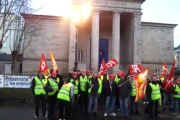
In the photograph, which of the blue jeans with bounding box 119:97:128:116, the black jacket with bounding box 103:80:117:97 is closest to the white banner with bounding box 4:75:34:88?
the black jacket with bounding box 103:80:117:97

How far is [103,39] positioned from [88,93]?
26.2 metres

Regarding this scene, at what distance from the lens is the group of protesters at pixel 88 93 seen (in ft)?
44.5

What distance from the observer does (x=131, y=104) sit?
56.6 feet

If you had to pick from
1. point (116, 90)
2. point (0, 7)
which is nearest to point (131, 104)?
point (116, 90)

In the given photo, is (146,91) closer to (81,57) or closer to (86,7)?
(86,7)

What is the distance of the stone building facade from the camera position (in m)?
35.8

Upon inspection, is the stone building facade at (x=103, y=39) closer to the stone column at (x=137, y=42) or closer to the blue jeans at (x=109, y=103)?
the stone column at (x=137, y=42)

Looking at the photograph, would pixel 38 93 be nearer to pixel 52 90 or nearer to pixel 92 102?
pixel 52 90

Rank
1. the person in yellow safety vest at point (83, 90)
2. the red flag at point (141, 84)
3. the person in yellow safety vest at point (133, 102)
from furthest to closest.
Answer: the person in yellow safety vest at point (133, 102), the person in yellow safety vest at point (83, 90), the red flag at point (141, 84)

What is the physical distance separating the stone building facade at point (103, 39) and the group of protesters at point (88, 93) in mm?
17668

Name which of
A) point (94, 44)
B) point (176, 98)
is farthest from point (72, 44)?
point (176, 98)

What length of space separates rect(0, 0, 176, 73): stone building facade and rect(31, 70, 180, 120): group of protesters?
1767 centimetres

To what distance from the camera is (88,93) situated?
15727 millimetres

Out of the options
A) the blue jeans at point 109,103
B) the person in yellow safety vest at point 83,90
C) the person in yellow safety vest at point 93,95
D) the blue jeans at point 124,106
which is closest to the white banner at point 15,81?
the person in yellow safety vest at point 83,90
